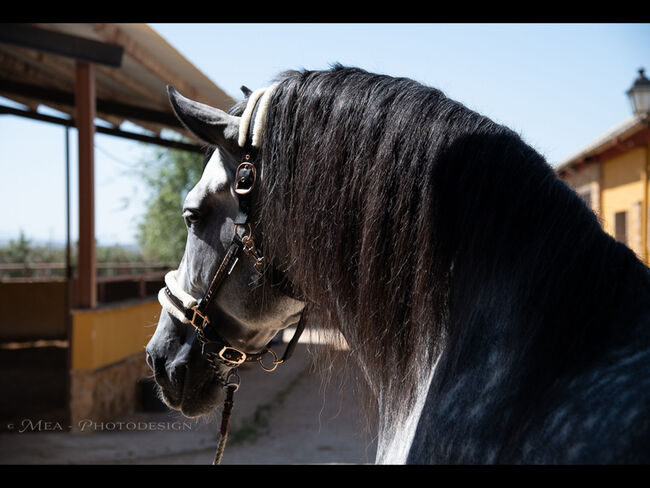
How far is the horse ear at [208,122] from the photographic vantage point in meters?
1.29

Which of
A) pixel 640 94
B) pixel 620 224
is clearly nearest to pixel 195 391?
pixel 640 94

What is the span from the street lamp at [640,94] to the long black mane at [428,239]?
216 inches

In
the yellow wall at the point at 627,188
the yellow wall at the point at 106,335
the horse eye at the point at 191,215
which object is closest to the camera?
the horse eye at the point at 191,215

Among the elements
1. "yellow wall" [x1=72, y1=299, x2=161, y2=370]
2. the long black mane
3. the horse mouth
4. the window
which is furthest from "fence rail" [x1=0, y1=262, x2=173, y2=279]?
the long black mane

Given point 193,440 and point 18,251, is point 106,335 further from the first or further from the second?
point 18,251

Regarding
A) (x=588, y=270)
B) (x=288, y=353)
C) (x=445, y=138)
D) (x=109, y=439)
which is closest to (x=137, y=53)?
(x=109, y=439)

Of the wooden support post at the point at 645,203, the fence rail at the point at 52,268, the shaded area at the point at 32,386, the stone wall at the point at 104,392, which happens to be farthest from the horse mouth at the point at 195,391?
the fence rail at the point at 52,268

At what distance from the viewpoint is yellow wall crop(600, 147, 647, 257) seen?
738 centimetres

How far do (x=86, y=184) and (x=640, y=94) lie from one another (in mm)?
5855

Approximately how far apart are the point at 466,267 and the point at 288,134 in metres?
0.53

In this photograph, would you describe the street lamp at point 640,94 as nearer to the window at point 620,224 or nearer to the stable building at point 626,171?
the stable building at point 626,171

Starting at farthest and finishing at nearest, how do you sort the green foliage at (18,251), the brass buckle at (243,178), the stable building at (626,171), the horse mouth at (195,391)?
the green foliage at (18,251) < the stable building at (626,171) < the horse mouth at (195,391) < the brass buckle at (243,178)

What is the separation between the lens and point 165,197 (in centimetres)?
1731
